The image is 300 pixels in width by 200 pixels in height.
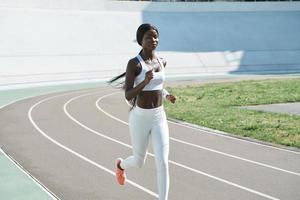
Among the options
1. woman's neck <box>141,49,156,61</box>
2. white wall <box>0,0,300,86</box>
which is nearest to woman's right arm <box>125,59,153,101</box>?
woman's neck <box>141,49,156,61</box>

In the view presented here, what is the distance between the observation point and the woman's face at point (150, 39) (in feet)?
18.7

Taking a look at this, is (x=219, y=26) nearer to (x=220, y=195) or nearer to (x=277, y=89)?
(x=277, y=89)

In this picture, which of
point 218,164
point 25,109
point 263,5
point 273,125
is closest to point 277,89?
point 273,125

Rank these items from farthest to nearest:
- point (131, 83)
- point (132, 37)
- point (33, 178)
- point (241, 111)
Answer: point (132, 37)
point (241, 111)
point (33, 178)
point (131, 83)

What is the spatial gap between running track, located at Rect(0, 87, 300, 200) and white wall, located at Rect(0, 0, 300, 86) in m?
15.8

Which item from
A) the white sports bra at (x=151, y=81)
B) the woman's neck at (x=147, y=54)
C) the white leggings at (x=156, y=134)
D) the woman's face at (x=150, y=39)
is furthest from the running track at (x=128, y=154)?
the woman's face at (x=150, y=39)

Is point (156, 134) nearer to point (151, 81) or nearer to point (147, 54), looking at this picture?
point (151, 81)

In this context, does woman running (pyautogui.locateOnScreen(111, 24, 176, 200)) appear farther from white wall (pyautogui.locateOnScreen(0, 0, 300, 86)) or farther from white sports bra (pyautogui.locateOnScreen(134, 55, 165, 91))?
white wall (pyautogui.locateOnScreen(0, 0, 300, 86))

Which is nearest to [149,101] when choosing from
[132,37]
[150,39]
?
[150,39]

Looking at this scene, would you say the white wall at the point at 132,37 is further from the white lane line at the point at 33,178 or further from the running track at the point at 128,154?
the white lane line at the point at 33,178

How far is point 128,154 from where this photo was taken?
387 inches

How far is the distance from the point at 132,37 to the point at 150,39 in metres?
32.4

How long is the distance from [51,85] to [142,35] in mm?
22972

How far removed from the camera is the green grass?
1188 cm
